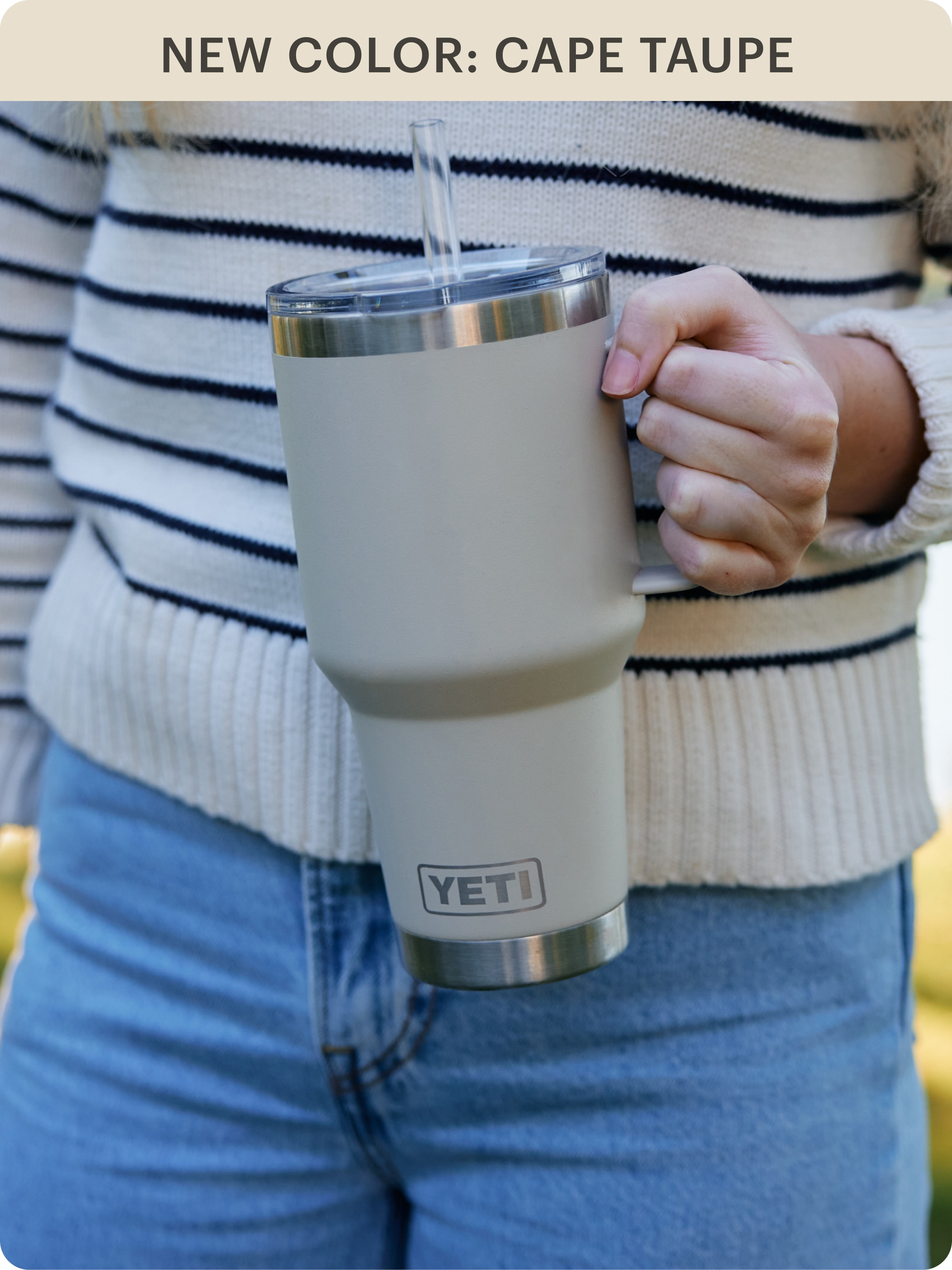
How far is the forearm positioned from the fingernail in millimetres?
137

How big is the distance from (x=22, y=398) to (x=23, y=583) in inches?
5.1

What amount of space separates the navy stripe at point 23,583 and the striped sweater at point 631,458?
11 cm

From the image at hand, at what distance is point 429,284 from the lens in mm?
471

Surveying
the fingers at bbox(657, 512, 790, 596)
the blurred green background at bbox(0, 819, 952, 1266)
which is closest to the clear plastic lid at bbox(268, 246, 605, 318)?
the fingers at bbox(657, 512, 790, 596)

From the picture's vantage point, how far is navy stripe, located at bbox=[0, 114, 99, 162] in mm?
750

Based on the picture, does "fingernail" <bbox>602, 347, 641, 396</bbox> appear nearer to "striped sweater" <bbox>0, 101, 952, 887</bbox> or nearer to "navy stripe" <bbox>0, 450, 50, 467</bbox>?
"striped sweater" <bbox>0, 101, 952, 887</bbox>

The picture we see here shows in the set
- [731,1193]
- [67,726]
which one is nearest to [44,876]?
[67,726]

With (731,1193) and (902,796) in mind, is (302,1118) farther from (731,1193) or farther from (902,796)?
(902,796)

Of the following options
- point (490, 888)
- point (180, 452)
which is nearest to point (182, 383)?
point (180, 452)

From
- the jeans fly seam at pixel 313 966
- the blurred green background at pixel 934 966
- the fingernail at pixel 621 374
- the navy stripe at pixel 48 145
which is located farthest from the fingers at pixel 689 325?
the blurred green background at pixel 934 966

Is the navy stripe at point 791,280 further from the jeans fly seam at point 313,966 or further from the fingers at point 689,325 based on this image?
the jeans fly seam at point 313,966
